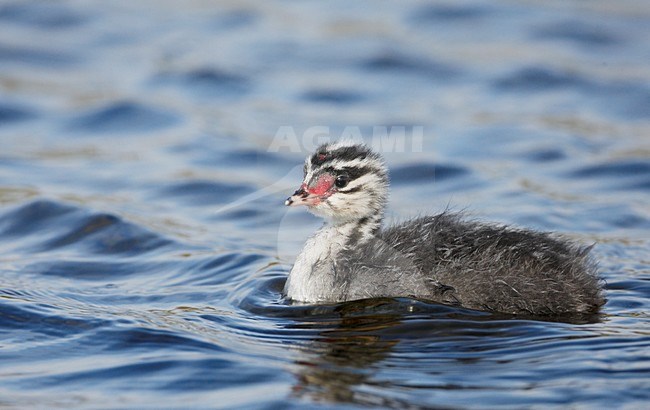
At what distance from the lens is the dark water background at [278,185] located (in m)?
8.69

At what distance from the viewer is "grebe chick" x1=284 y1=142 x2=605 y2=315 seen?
31.8 ft

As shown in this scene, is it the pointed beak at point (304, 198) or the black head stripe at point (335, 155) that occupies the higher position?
the black head stripe at point (335, 155)

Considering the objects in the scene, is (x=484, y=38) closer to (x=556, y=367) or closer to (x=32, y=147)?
(x=32, y=147)

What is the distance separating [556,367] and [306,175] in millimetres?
3144

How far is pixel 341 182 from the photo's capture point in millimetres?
10430

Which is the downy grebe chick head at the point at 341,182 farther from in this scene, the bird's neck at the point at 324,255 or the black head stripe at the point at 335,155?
the bird's neck at the point at 324,255

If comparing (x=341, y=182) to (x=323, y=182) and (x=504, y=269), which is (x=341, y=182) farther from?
(x=504, y=269)

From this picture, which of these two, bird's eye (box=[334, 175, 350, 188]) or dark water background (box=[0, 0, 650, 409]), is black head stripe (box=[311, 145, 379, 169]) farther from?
dark water background (box=[0, 0, 650, 409])

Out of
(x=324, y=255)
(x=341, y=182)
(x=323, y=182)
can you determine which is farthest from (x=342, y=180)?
(x=324, y=255)

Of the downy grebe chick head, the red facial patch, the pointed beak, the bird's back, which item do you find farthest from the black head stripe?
the bird's back

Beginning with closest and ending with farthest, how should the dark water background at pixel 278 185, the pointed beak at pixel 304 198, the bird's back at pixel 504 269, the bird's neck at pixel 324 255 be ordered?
the dark water background at pixel 278 185
the bird's back at pixel 504 269
the bird's neck at pixel 324 255
the pointed beak at pixel 304 198

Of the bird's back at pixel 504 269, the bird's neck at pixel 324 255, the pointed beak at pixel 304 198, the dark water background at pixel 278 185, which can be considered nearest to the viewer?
the dark water background at pixel 278 185

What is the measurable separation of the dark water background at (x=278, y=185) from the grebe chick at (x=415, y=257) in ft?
0.72

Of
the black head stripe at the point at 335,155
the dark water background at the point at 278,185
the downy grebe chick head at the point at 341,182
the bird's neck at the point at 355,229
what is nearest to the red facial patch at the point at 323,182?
the downy grebe chick head at the point at 341,182
